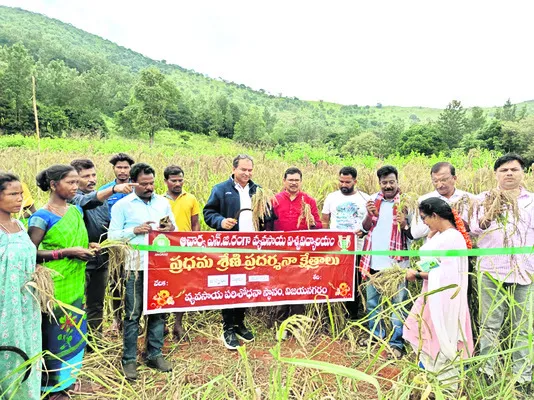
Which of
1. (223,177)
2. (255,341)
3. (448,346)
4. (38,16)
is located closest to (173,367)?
(255,341)

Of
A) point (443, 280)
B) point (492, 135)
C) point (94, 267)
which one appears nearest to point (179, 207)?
point (94, 267)

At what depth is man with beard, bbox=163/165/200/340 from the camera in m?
3.28

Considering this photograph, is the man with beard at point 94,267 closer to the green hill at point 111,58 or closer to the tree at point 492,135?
the tree at point 492,135

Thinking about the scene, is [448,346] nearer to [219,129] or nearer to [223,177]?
[223,177]

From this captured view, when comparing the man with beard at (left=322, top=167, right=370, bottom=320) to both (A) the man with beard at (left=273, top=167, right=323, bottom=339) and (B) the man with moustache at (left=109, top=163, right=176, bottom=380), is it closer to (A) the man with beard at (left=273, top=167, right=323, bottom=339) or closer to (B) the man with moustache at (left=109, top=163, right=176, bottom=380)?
(A) the man with beard at (left=273, top=167, right=323, bottom=339)

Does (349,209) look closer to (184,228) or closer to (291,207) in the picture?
(291,207)

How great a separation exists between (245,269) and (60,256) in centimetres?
141

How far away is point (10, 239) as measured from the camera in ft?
6.60

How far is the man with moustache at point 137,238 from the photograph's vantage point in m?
2.68

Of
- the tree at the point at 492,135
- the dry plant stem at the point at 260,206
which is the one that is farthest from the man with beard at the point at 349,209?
the tree at the point at 492,135

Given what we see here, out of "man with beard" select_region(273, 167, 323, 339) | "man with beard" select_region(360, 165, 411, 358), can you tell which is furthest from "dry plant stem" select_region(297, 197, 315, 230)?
"man with beard" select_region(360, 165, 411, 358)

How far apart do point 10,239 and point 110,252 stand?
62cm

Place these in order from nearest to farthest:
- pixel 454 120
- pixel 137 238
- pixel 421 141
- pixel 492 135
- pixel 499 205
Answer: pixel 499 205, pixel 137 238, pixel 492 135, pixel 421 141, pixel 454 120

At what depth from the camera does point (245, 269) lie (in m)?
3.08
